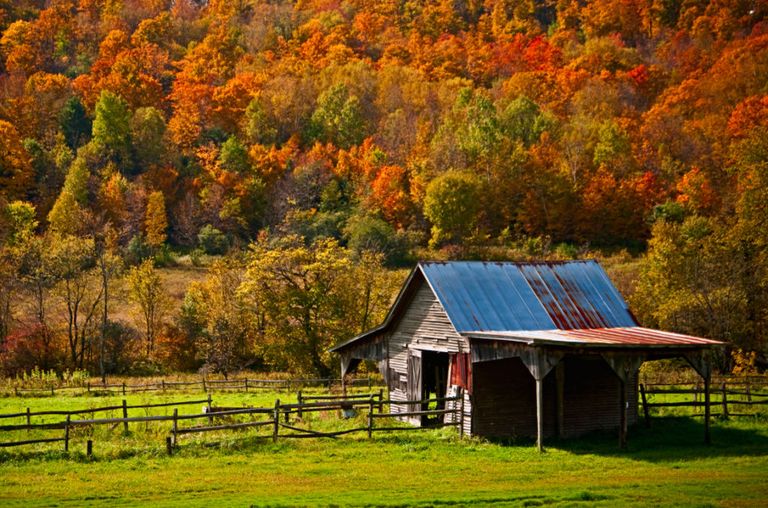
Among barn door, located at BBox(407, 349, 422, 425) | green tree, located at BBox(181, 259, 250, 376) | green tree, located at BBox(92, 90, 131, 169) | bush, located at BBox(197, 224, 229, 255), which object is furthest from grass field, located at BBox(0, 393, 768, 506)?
green tree, located at BBox(92, 90, 131, 169)

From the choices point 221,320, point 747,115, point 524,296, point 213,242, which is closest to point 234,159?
point 213,242

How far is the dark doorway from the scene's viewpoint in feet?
112

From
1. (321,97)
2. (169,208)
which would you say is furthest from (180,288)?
(321,97)

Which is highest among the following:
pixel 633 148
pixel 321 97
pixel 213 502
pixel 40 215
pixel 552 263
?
pixel 321 97

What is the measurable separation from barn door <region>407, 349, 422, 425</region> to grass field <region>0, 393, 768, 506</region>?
2.98 metres

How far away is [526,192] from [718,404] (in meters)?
65.1

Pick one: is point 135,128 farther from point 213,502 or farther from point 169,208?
point 213,502

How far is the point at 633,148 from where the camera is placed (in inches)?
4200

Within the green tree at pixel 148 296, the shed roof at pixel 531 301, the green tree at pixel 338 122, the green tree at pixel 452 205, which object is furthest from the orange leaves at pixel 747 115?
the shed roof at pixel 531 301

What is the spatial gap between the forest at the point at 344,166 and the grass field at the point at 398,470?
25.5 m

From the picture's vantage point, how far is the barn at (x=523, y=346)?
28703 mm

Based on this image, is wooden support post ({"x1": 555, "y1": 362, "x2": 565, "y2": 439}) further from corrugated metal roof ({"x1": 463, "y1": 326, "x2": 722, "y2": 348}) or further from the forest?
the forest

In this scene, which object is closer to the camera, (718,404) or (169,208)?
(718,404)

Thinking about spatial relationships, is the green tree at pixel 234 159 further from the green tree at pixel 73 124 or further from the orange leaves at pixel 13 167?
the green tree at pixel 73 124
